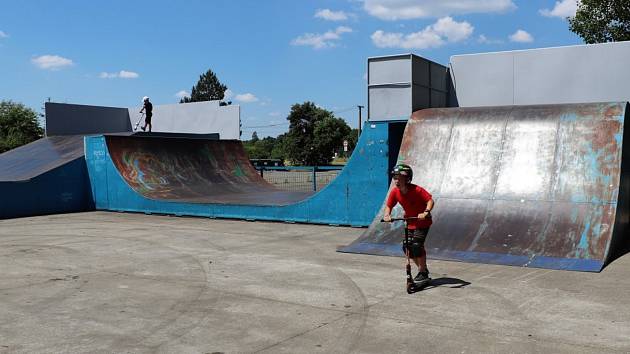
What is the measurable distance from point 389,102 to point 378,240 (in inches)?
148

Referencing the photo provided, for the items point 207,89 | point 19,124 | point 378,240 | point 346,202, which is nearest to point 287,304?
point 378,240

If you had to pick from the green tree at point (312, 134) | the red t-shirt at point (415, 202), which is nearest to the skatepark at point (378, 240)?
the red t-shirt at point (415, 202)

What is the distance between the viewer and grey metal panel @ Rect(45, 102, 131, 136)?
25.3 m

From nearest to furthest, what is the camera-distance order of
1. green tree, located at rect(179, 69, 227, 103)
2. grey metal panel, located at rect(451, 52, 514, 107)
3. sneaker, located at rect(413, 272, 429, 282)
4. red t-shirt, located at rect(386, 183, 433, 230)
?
red t-shirt, located at rect(386, 183, 433, 230), sneaker, located at rect(413, 272, 429, 282), grey metal panel, located at rect(451, 52, 514, 107), green tree, located at rect(179, 69, 227, 103)

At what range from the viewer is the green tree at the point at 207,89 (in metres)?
104

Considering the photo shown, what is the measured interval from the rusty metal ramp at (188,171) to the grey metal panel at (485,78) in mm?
5303

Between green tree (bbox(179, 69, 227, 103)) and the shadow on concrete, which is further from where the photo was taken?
green tree (bbox(179, 69, 227, 103))

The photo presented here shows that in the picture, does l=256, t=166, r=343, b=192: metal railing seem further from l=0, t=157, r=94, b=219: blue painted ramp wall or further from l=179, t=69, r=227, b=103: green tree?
l=179, t=69, r=227, b=103: green tree

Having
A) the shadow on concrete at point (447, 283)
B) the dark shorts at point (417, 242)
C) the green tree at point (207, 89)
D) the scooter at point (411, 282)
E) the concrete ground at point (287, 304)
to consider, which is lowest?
the concrete ground at point (287, 304)

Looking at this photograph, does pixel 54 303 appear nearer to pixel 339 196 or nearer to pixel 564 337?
pixel 564 337

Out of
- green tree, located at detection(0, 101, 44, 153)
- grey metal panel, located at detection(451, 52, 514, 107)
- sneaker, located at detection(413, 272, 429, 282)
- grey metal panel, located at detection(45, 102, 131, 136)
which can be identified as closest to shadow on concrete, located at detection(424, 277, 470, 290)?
sneaker, located at detection(413, 272, 429, 282)

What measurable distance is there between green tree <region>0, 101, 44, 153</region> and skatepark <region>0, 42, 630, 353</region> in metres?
41.9

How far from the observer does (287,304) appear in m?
5.99

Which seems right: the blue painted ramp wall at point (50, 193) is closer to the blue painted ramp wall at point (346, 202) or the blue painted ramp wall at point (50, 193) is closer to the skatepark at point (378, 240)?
the skatepark at point (378, 240)
